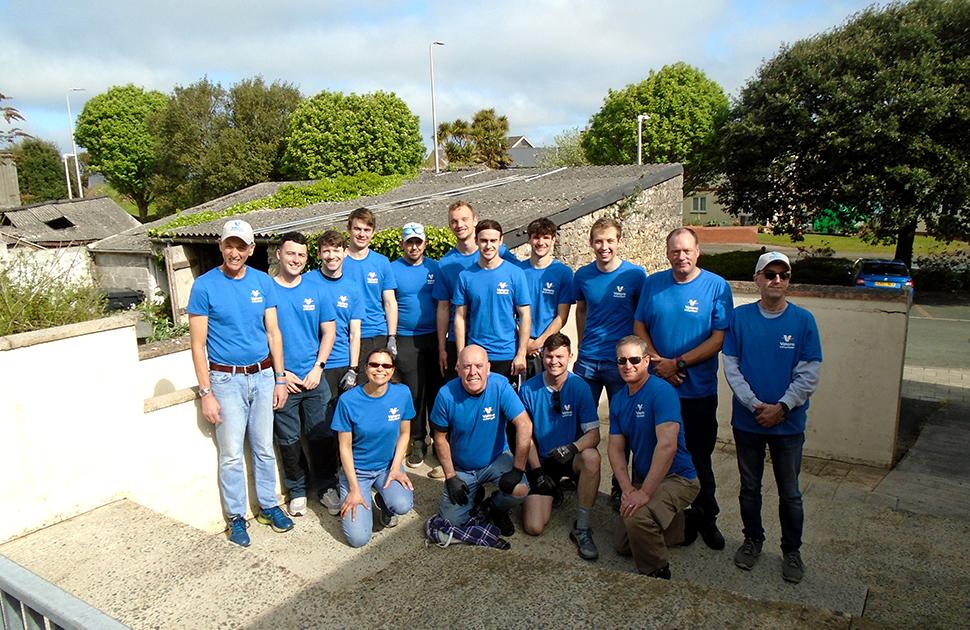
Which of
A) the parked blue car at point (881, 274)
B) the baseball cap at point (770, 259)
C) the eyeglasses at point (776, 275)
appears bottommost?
the parked blue car at point (881, 274)

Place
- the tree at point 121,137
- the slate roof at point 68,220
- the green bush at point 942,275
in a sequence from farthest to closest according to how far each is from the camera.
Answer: the tree at point 121,137
the slate roof at point 68,220
the green bush at point 942,275

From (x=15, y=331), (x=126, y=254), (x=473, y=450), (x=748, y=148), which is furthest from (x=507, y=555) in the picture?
(x=748, y=148)

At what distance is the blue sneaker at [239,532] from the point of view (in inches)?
156

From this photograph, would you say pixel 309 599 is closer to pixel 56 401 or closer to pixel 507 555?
pixel 507 555

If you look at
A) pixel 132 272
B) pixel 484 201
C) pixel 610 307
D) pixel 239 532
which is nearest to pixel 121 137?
pixel 132 272

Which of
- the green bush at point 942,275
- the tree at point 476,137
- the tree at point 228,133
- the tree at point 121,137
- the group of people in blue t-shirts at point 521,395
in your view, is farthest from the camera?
the tree at point 121,137

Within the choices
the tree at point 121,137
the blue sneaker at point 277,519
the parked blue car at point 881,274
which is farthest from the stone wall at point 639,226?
the tree at point 121,137

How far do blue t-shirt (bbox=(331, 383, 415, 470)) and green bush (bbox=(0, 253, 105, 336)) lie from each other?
5.29 feet

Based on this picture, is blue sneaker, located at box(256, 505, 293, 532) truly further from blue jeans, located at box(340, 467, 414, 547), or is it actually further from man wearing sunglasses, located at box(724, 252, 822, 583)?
man wearing sunglasses, located at box(724, 252, 822, 583)

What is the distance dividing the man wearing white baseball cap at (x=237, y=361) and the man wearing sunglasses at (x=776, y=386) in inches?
111

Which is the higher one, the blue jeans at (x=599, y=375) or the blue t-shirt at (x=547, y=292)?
the blue t-shirt at (x=547, y=292)

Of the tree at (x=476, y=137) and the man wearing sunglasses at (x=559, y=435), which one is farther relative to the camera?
the tree at (x=476, y=137)

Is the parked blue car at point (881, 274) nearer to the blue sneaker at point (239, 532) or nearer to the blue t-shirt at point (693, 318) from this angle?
the blue t-shirt at point (693, 318)

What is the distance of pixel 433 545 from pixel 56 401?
2.21 m
